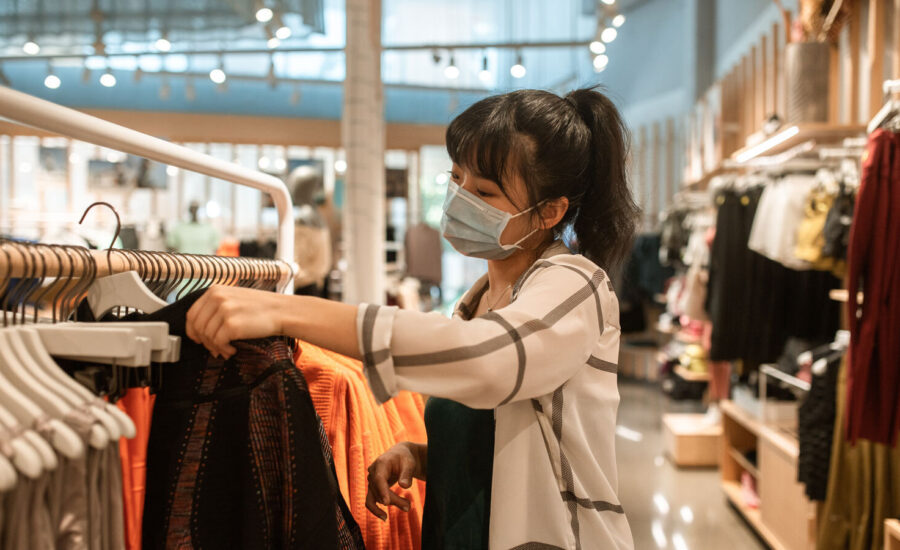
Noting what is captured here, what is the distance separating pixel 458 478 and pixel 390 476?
15 centimetres

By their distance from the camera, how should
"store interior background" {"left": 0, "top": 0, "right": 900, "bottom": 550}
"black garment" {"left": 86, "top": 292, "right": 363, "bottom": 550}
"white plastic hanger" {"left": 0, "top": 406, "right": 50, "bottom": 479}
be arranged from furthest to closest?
"store interior background" {"left": 0, "top": 0, "right": 900, "bottom": 550} < "black garment" {"left": 86, "top": 292, "right": 363, "bottom": 550} < "white plastic hanger" {"left": 0, "top": 406, "right": 50, "bottom": 479}

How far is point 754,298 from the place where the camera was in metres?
3.98

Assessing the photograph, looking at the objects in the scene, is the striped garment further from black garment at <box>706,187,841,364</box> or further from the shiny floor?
black garment at <box>706,187,841,364</box>

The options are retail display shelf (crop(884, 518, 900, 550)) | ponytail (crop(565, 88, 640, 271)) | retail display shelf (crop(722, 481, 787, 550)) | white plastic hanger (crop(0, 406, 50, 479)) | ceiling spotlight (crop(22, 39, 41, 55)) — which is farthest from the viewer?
ceiling spotlight (crop(22, 39, 41, 55))

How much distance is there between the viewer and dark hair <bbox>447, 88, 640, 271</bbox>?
3.60 ft

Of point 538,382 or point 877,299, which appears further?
point 877,299

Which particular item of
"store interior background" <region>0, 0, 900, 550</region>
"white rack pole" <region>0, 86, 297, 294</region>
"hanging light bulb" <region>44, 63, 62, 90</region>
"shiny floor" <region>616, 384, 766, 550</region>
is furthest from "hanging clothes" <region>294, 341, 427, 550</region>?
"hanging light bulb" <region>44, 63, 62, 90</region>

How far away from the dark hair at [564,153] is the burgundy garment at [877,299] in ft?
4.76

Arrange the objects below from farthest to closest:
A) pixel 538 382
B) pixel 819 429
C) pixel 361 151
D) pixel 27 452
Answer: pixel 361 151
pixel 819 429
pixel 538 382
pixel 27 452

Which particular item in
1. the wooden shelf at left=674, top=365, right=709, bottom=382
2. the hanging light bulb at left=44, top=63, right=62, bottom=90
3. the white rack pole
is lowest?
the wooden shelf at left=674, top=365, right=709, bottom=382

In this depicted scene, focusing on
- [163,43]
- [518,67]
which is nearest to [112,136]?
[163,43]

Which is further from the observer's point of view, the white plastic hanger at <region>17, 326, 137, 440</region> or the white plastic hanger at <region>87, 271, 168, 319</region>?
the white plastic hanger at <region>87, 271, 168, 319</region>

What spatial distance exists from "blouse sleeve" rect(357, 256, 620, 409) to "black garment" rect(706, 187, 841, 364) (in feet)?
11.1

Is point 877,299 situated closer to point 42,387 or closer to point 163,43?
point 42,387
